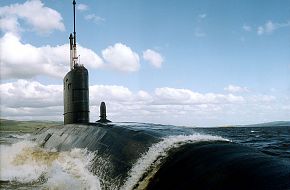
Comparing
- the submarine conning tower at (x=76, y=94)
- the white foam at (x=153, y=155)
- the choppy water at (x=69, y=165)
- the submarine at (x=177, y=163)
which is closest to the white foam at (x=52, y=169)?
the choppy water at (x=69, y=165)

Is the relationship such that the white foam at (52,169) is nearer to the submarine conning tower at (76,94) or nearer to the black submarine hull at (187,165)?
the black submarine hull at (187,165)

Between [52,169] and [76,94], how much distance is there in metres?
7.31

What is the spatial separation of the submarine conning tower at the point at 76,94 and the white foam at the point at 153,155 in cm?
1105

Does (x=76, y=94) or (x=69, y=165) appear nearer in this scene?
(x=69, y=165)

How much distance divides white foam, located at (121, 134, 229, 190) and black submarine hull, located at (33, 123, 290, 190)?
0.06 m

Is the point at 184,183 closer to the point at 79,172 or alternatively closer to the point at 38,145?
the point at 79,172

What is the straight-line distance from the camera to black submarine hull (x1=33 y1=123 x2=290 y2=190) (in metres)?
7.62

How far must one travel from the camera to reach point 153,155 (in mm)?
10562

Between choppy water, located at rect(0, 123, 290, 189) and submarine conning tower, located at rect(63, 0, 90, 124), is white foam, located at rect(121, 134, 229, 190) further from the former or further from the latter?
submarine conning tower, located at rect(63, 0, 90, 124)

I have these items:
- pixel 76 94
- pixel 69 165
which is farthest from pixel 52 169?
pixel 76 94

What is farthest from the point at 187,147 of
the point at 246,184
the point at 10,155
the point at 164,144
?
the point at 10,155

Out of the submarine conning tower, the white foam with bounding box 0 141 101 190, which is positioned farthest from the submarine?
the submarine conning tower

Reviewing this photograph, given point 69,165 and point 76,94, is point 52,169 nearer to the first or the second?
point 69,165

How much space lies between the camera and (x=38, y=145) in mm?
24094
